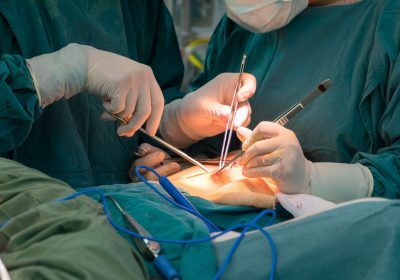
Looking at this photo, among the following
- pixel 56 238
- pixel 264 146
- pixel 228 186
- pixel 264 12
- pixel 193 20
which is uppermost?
pixel 264 12

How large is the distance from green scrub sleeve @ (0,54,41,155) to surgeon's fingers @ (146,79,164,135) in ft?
1.35

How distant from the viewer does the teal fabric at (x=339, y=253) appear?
97cm

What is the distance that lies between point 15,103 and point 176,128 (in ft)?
2.62

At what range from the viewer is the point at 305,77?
6.06 ft

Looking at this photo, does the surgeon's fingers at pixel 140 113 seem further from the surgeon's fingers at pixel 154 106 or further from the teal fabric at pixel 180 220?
the teal fabric at pixel 180 220

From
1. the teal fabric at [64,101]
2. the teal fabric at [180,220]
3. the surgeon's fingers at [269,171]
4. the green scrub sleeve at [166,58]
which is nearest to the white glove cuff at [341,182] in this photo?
the surgeon's fingers at [269,171]

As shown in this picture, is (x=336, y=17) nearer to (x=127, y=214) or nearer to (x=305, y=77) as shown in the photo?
(x=305, y=77)

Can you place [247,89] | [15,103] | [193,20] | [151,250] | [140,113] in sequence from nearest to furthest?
1. [151,250]
2. [15,103]
3. [140,113]
4. [247,89]
5. [193,20]

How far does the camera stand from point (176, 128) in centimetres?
206

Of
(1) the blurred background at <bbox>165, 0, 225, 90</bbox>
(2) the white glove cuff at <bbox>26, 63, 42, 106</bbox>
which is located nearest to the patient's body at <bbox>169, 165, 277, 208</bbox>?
(2) the white glove cuff at <bbox>26, 63, 42, 106</bbox>

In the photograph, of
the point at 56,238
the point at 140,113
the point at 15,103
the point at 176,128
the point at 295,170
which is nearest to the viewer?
the point at 56,238

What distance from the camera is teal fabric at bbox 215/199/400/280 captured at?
0.97m

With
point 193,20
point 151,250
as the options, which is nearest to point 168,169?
point 151,250

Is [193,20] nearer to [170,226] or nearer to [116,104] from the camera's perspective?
[116,104]
